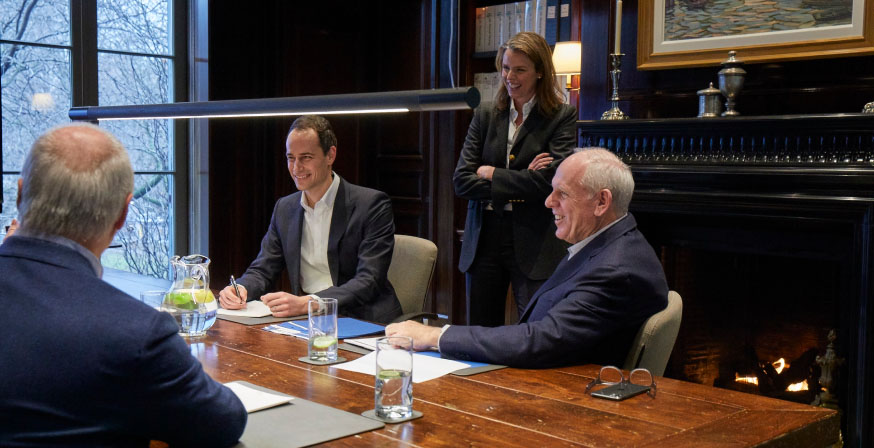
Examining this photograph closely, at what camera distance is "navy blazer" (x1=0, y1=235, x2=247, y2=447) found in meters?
1.14

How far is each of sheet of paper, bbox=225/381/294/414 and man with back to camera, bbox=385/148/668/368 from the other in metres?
0.51

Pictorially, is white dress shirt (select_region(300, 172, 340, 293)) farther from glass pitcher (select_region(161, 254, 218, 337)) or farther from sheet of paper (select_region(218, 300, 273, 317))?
glass pitcher (select_region(161, 254, 218, 337))

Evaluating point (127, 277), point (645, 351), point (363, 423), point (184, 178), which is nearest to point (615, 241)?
point (645, 351)

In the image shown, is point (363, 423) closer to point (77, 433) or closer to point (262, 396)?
point (262, 396)

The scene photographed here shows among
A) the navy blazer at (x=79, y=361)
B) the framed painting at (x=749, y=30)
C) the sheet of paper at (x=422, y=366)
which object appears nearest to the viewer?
the navy blazer at (x=79, y=361)

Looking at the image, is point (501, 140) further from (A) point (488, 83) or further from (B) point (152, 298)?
(B) point (152, 298)

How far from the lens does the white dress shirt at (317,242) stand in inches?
125

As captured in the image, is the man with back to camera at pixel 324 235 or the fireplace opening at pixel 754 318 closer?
the man with back to camera at pixel 324 235

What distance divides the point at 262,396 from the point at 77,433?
0.54 meters

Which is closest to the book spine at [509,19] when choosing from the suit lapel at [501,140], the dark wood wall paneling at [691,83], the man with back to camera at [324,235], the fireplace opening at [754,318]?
the dark wood wall paneling at [691,83]

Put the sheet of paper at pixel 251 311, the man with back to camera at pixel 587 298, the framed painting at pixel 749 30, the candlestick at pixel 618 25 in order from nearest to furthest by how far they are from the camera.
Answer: the man with back to camera at pixel 587 298 → the sheet of paper at pixel 251 311 → the framed painting at pixel 749 30 → the candlestick at pixel 618 25

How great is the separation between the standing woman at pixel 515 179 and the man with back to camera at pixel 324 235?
0.44 metres

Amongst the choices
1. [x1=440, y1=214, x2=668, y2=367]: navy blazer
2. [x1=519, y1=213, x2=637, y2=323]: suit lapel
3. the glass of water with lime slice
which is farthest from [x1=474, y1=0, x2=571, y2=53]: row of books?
the glass of water with lime slice

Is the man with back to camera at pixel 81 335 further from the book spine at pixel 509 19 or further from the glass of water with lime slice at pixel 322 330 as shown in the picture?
the book spine at pixel 509 19
